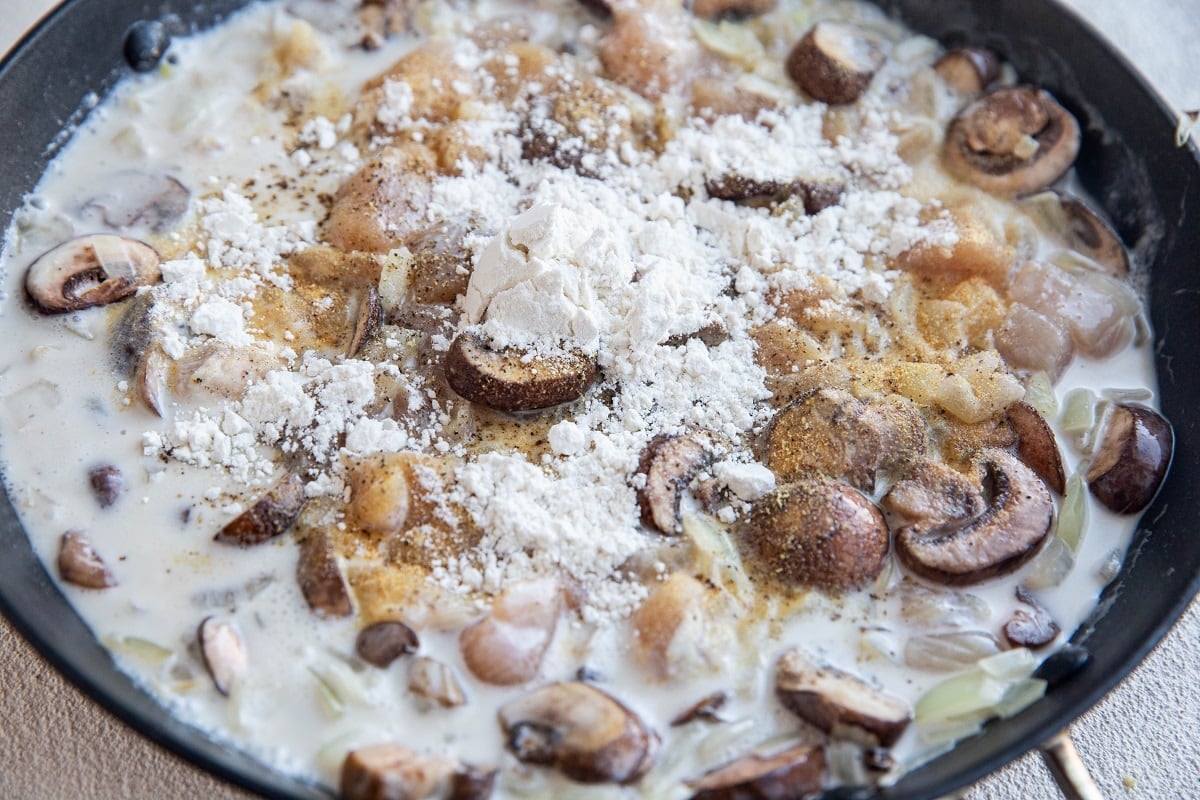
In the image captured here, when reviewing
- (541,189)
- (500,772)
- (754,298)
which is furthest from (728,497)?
(541,189)

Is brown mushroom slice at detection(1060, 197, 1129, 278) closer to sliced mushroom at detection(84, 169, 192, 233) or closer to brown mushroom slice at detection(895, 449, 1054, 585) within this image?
brown mushroom slice at detection(895, 449, 1054, 585)

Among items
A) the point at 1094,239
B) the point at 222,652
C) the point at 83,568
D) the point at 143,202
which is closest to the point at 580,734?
the point at 222,652

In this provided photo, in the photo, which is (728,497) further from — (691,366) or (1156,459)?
(1156,459)

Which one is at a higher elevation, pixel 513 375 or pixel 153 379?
pixel 513 375

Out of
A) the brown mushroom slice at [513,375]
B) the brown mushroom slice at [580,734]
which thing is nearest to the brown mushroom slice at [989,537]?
the brown mushroom slice at [580,734]

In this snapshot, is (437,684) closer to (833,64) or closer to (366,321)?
(366,321)

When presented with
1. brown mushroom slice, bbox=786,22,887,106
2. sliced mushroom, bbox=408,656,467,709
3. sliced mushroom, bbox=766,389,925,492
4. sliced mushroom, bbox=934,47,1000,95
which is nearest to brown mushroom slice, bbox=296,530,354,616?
sliced mushroom, bbox=408,656,467,709

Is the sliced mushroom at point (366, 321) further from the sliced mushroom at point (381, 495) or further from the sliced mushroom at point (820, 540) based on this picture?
the sliced mushroom at point (820, 540)
